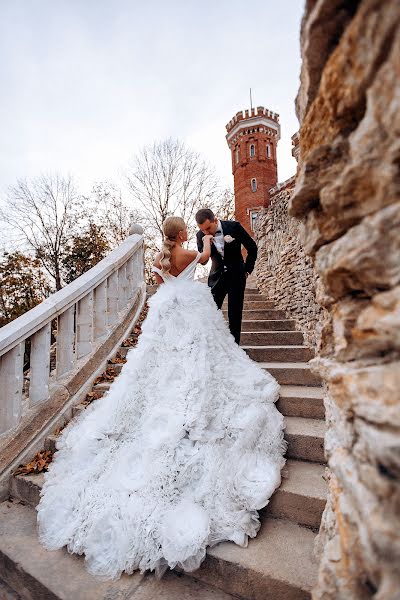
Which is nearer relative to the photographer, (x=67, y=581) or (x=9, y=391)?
(x=67, y=581)

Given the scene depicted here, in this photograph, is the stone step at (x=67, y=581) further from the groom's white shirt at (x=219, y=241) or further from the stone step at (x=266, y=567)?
the groom's white shirt at (x=219, y=241)

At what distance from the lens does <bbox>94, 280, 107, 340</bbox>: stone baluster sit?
4.50 metres

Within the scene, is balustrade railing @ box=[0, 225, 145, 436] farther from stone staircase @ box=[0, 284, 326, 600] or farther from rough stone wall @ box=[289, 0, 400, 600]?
rough stone wall @ box=[289, 0, 400, 600]

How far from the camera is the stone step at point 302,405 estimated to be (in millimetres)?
2836

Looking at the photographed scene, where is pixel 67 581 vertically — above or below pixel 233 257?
below

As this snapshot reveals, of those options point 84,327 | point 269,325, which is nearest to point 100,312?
point 84,327

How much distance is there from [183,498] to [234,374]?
104 centimetres

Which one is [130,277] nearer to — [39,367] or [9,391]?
[39,367]

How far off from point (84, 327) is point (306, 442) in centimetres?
301

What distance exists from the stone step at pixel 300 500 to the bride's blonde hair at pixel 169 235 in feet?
6.85

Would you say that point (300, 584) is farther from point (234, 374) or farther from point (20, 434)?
point (20, 434)

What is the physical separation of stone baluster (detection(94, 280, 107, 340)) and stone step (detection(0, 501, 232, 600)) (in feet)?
8.41

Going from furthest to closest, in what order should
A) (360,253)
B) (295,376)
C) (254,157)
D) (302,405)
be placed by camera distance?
1. (254,157)
2. (295,376)
3. (302,405)
4. (360,253)

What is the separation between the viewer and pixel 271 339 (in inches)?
177
